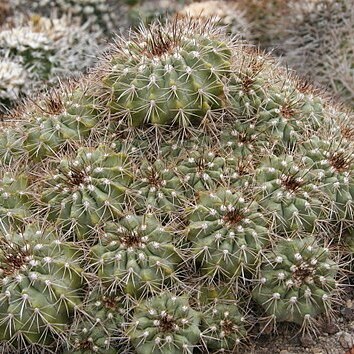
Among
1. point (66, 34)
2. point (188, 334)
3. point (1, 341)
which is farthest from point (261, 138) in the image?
point (66, 34)

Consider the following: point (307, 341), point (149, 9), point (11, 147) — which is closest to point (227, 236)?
point (307, 341)

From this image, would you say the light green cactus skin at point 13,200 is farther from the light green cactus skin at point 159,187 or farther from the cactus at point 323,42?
the cactus at point 323,42

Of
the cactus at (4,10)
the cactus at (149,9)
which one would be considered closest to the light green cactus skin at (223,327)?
the cactus at (149,9)

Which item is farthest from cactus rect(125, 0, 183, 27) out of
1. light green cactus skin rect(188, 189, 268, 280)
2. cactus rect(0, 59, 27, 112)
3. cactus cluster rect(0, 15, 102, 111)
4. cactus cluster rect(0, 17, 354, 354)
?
light green cactus skin rect(188, 189, 268, 280)

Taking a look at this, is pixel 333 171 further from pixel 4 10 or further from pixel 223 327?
pixel 4 10

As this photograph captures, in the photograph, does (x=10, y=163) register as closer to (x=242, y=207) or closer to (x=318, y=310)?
(x=242, y=207)

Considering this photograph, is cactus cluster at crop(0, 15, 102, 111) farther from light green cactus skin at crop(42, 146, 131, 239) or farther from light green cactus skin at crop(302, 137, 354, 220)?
light green cactus skin at crop(302, 137, 354, 220)

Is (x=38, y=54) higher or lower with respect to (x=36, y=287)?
lower
